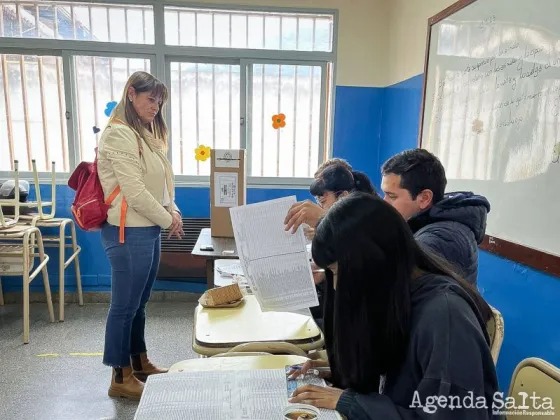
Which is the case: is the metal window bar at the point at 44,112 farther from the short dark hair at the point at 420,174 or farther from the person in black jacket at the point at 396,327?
the person in black jacket at the point at 396,327

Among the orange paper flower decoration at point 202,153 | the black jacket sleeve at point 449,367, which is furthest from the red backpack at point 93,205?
the orange paper flower decoration at point 202,153

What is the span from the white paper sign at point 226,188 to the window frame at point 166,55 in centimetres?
85

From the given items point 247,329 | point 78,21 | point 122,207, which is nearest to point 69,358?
point 122,207

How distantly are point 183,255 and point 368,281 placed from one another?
286cm

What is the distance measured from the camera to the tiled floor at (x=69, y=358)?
2.02m

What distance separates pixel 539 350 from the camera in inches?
59.0

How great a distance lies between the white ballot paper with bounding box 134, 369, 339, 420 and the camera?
0.78 m

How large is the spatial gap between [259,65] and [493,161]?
2.20m

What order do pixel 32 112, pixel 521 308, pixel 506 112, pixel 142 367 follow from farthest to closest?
pixel 32 112, pixel 142 367, pixel 506 112, pixel 521 308

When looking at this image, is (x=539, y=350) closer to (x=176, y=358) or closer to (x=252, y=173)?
(x=176, y=358)

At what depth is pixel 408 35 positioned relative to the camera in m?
2.97

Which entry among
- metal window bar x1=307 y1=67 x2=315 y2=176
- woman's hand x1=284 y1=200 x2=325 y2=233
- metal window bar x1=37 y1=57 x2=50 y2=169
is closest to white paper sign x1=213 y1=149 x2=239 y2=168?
metal window bar x1=307 y1=67 x2=315 y2=176

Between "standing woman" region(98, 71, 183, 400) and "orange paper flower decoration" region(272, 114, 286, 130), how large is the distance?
1556mm

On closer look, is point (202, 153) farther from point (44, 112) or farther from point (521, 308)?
point (521, 308)
